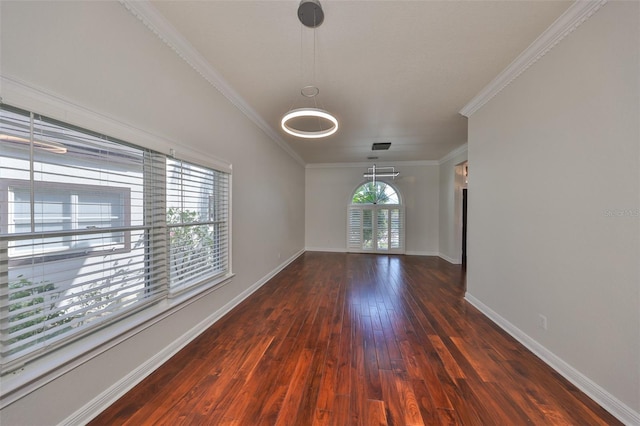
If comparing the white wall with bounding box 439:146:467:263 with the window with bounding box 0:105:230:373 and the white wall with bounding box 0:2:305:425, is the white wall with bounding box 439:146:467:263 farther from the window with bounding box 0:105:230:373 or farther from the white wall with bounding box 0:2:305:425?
the window with bounding box 0:105:230:373

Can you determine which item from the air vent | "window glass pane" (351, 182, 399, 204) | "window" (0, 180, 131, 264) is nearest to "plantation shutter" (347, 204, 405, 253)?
"window glass pane" (351, 182, 399, 204)

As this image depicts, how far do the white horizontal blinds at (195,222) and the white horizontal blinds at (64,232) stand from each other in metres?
0.32

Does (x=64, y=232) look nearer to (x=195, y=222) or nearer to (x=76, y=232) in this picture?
(x=76, y=232)

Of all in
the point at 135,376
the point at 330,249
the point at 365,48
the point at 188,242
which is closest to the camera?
the point at 135,376

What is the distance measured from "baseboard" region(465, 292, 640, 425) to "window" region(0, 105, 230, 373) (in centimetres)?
345

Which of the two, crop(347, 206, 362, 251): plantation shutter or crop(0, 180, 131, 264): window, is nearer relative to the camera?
crop(0, 180, 131, 264): window

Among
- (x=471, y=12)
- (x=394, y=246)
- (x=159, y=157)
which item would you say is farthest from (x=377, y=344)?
(x=394, y=246)

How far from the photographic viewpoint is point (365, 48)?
2193 mm

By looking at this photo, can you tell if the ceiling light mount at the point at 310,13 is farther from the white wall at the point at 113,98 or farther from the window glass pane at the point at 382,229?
the window glass pane at the point at 382,229

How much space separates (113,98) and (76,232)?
0.95m

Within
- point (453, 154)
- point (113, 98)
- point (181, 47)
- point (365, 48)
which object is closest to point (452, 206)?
point (453, 154)

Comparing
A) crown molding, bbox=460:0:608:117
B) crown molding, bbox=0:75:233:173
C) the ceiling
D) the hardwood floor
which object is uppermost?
the ceiling

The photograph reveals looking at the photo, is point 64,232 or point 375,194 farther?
point 375,194

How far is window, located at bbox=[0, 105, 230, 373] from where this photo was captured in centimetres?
117
